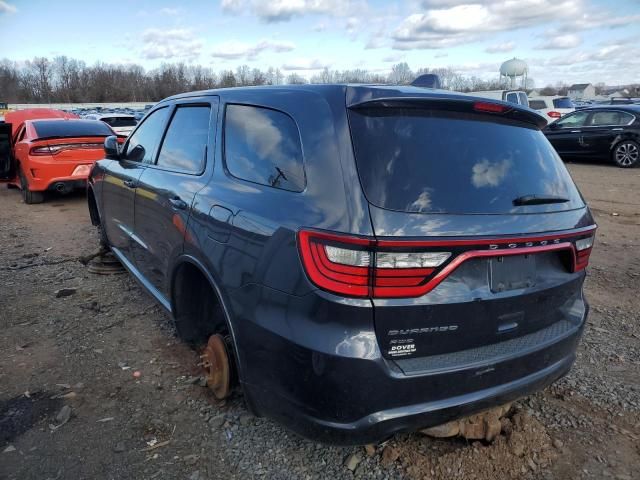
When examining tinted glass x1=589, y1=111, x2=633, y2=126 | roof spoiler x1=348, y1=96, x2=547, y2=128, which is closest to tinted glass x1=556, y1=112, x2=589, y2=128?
tinted glass x1=589, y1=111, x2=633, y2=126

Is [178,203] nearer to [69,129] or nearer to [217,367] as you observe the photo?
[217,367]

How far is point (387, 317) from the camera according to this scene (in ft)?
6.34

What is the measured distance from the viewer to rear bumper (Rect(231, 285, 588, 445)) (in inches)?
75.9

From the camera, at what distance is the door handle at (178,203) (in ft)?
9.55

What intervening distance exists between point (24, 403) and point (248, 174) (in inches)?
78.5

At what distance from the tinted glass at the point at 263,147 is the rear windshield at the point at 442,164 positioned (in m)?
0.33

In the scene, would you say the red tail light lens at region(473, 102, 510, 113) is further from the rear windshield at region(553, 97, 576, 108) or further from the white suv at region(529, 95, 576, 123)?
the rear windshield at region(553, 97, 576, 108)

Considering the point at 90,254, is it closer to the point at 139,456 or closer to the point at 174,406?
the point at 174,406

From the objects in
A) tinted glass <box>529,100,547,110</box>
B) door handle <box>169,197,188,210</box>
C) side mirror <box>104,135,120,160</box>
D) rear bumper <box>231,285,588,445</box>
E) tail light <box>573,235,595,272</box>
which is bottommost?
rear bumper <box>231,285,588,445</box>

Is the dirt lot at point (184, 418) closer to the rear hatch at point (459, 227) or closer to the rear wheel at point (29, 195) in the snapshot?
the rear hatch at point (459, 227)

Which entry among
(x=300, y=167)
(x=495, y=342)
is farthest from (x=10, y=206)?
(x=495, y=342)

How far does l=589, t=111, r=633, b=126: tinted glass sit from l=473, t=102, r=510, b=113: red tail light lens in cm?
1296

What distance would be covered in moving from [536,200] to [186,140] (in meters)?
2.17

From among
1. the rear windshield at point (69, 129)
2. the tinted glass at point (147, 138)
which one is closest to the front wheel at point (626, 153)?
the rear windshield at point (69, 129)
